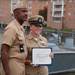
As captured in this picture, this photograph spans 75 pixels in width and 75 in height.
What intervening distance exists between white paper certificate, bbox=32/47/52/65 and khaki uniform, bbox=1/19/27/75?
0.14m

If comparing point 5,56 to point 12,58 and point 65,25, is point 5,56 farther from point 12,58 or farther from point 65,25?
point 65,25

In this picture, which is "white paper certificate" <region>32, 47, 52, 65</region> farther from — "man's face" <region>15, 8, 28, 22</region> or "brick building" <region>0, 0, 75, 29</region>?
"brick building" <region>0, 0, 75, 29</region>

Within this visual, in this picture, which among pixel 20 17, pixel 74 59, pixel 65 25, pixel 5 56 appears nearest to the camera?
pixel 5 56

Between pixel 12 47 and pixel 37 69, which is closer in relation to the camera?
pixel 12 47

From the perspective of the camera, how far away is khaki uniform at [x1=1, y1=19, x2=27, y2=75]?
2.50 metres

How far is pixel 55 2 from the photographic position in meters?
57.1

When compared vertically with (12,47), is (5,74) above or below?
below

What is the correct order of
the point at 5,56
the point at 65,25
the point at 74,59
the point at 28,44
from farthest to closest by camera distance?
the point at 65,25, the point at 74,59, the point at 28,44, the point at 5,56

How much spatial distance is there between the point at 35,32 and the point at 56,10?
54.3 meters

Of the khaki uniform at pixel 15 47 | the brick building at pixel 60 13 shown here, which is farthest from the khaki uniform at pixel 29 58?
the brick building at pixel 60 13

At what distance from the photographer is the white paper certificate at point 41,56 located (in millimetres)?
2734

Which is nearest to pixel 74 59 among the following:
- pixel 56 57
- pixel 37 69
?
pixel 56 57

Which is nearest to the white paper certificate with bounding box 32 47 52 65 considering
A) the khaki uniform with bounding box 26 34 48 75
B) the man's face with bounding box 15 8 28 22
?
the khaki uniform with bounding box 26 34 48 75

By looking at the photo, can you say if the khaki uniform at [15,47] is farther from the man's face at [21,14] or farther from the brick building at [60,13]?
the brick building at [60,13]
